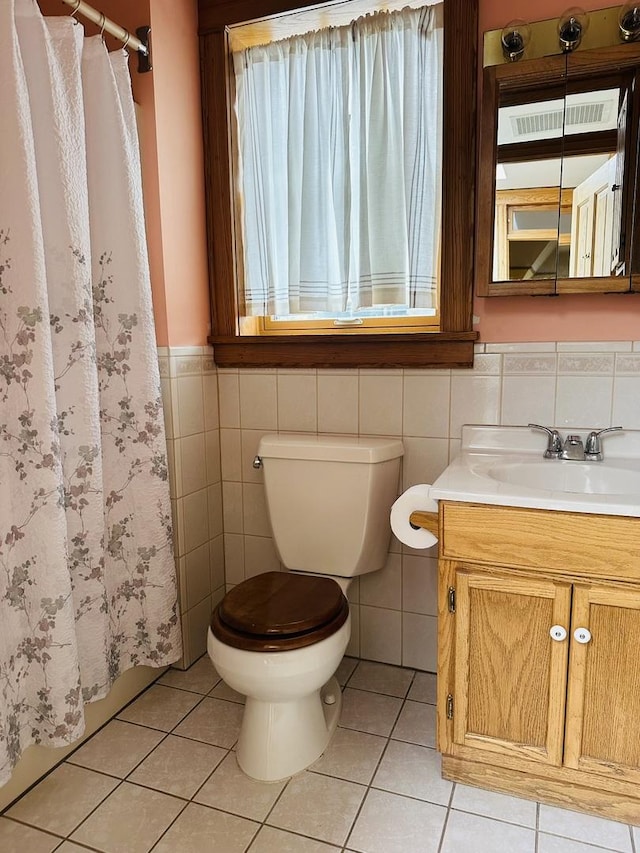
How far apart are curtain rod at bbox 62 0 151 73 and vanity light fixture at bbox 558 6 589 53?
3.88ft

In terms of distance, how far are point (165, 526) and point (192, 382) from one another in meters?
0.51

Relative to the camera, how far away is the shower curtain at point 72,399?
1.37 metres

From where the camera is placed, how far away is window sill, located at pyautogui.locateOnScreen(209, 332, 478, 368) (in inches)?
72.7

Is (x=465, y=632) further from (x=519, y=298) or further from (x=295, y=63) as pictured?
(x=295, y=63)

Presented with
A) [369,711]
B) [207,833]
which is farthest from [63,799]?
[369,711]

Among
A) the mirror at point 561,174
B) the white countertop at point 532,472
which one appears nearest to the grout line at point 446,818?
the white countertop at point 532,472

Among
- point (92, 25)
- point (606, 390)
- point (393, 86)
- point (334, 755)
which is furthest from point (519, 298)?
point (92, 25)

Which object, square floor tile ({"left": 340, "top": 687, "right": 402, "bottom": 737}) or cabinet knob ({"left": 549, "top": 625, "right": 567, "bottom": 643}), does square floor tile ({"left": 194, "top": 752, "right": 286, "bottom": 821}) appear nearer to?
square floor tile ({"left": 340, "top": 687, "right": 402, "bottom": 737})

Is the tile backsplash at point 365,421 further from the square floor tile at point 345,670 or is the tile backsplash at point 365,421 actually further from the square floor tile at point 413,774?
the square floor tile at point 413,774

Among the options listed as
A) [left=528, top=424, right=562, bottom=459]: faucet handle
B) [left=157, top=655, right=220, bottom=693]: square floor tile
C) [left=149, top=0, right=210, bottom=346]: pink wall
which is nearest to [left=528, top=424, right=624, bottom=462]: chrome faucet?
[left=528, top=424, right=562, bottom=459]: faucet handle

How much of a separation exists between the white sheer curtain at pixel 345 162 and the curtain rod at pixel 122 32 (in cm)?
33

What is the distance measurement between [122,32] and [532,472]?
1673 mm

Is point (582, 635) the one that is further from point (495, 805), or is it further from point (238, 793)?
point (238, 793)

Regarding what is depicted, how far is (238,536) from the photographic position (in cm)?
225
